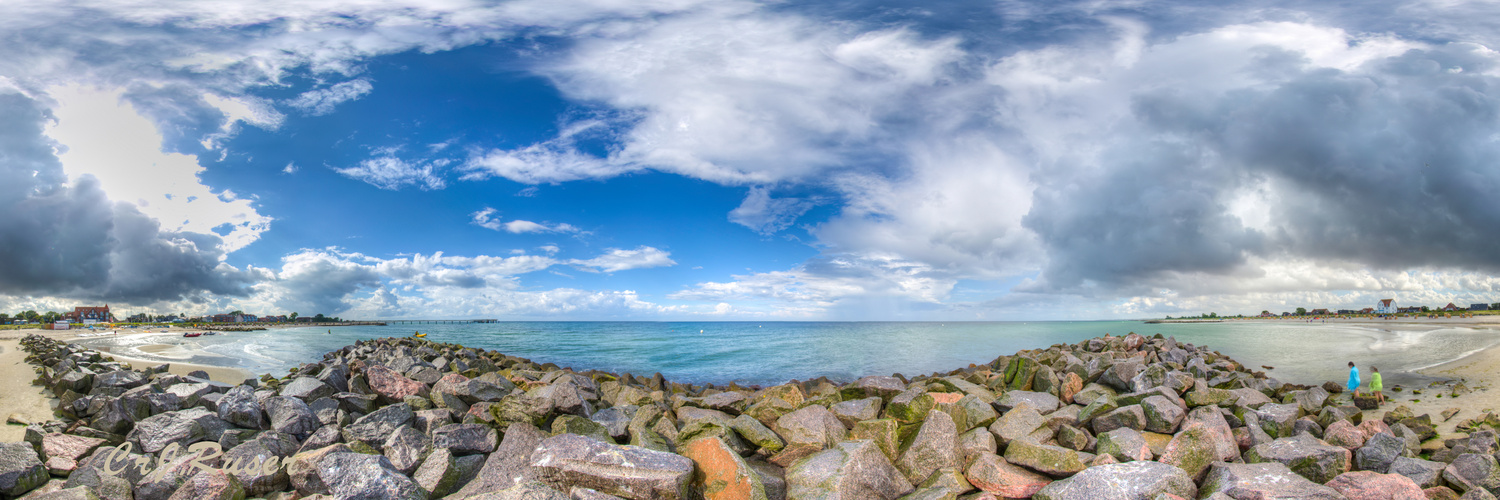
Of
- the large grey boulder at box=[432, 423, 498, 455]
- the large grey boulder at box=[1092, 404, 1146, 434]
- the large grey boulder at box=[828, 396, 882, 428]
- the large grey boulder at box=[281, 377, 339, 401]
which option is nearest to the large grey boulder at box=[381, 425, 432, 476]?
the large grey boulder at box=[432, 423, 498, 455]

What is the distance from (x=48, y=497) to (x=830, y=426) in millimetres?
6325

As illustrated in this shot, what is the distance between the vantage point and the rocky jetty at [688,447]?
4.46m

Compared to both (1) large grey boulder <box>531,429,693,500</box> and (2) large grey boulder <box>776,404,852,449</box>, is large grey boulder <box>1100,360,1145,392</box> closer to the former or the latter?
(2) large grey boulder <box>776,404,852,449</box>

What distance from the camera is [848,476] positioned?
450 cm

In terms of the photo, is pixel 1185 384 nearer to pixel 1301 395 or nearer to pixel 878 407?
pixel 1301 395

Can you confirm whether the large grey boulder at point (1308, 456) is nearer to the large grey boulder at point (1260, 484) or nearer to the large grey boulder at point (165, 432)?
the large grey boulder at point (1260, 484)

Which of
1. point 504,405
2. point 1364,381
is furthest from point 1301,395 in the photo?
point 504,405

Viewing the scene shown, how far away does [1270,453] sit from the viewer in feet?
19.9

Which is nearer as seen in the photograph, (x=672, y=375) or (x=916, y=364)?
(x=672, y=375)

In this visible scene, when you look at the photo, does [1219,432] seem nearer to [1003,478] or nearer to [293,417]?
[1003,478]

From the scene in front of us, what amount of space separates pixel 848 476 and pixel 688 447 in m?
1.28

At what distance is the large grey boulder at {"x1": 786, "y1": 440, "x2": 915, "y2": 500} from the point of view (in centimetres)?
446

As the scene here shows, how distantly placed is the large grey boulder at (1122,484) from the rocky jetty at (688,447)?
0.05 feet

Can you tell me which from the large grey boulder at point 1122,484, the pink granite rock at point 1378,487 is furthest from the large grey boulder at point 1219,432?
the large grey boulder at point 1122,484
